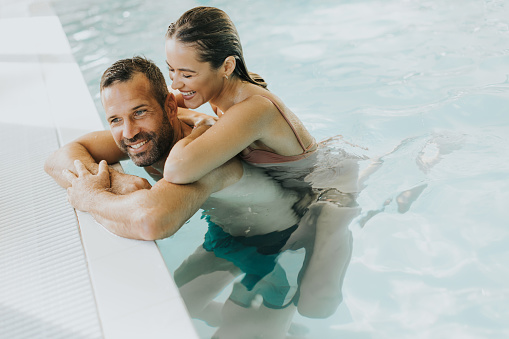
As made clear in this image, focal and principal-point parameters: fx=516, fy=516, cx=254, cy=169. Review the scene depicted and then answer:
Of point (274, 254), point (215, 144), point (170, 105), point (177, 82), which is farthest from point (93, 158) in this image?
point (274, 254)

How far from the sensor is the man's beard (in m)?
2.65

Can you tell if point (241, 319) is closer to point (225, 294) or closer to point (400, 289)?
point (225, 294)

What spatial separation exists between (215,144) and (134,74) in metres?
0.69

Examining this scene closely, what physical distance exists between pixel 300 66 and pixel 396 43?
42.2 inches

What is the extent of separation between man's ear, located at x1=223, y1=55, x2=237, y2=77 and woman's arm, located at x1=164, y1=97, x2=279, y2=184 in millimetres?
237

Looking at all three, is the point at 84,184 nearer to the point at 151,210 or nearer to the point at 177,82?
the point at 151,210

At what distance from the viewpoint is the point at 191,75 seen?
251 cm

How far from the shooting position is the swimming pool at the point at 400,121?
249 centimetres

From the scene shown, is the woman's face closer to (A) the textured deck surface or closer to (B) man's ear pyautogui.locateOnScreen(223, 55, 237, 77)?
(B) man's ear pyautogui.locateOnScreen(223, 55, 237, 77)

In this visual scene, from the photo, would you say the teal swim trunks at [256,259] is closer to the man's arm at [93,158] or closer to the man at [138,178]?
the man at [138,178]

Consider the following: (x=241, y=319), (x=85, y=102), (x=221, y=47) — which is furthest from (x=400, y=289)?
(x=85, y=102)

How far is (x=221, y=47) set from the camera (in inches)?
99.1

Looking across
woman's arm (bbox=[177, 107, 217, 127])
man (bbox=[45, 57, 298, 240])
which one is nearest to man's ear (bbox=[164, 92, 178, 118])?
man (bbox=[45, 57, 298, 240])

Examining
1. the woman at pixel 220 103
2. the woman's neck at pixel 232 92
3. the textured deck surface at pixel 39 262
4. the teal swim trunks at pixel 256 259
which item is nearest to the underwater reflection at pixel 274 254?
the teal swim trunks at pixel 256 259
